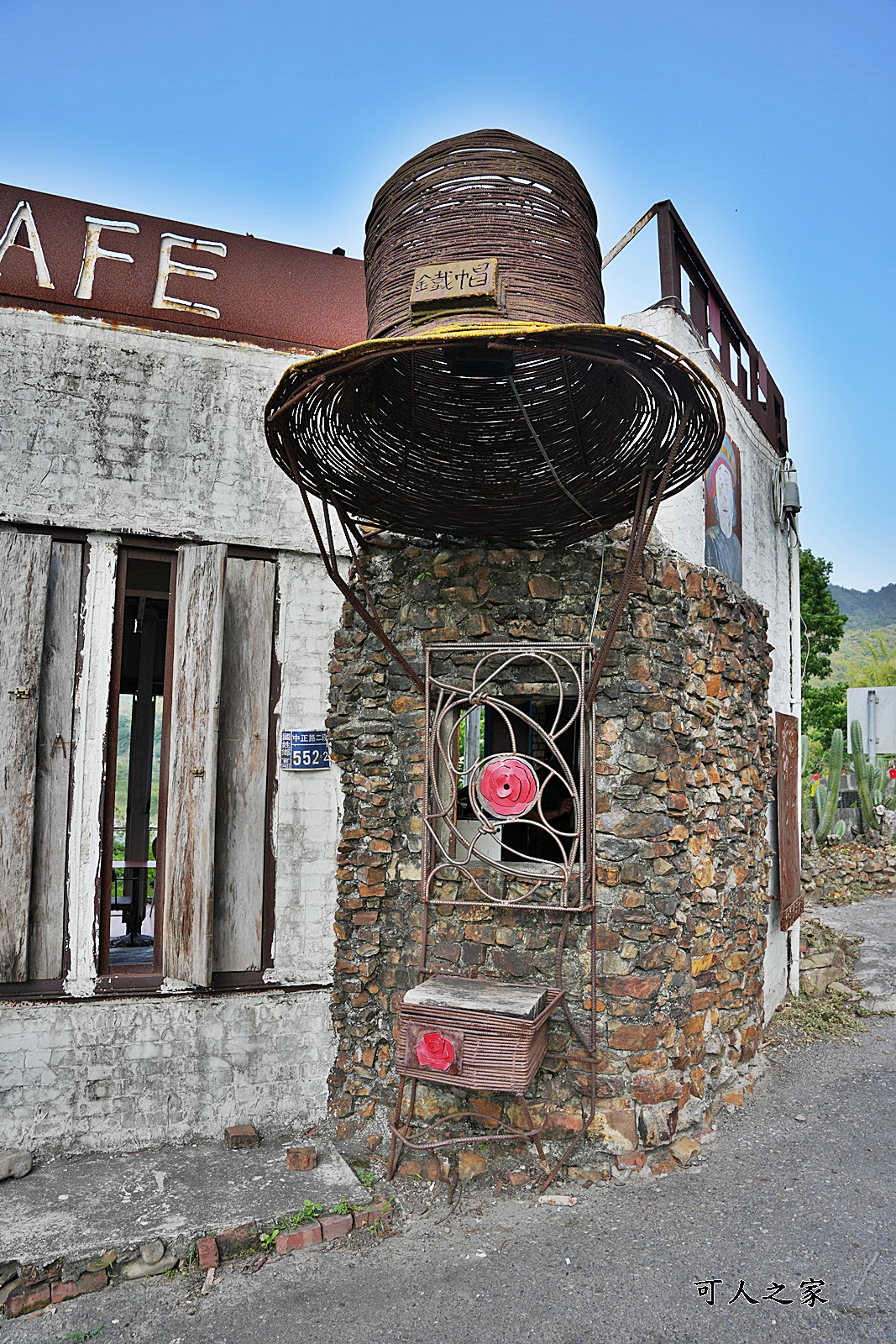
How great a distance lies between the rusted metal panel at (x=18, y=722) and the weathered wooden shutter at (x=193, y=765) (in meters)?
0.76

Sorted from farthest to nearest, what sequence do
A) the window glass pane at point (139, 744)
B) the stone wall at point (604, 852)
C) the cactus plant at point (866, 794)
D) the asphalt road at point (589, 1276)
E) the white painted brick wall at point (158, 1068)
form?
the cactus plant at point (866, 794)
the window glass pane at point (139, 744)
the white painted brick wall at point (158, 1068)
the stone wall at point (604, 852)
the asphalt road at point (589, 1276)

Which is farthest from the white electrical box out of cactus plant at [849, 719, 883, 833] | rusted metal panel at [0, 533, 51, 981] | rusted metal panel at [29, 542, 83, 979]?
rusted metal panel at [0, 533, 51, 981]

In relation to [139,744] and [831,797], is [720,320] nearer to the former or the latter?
[139,744]

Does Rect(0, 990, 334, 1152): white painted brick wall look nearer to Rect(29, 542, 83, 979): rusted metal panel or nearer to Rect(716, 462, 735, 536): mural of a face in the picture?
Rect(29, 542, 83, 979): rusted metal panel

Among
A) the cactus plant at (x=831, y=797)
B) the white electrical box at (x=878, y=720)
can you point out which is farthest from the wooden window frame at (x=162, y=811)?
the white electrical box at (x=878, y=720)

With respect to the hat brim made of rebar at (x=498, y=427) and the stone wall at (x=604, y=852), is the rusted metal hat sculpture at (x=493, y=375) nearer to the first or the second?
the hat brim made of rebar at (x=498, y=427)

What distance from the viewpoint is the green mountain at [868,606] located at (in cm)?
9512

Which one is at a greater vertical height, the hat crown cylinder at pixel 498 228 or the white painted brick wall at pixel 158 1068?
the hat crown cylinder at pixel 498 228

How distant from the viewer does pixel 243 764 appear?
18.0ft

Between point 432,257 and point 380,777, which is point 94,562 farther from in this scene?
point 432,257

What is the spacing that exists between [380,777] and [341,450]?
1.91 meters

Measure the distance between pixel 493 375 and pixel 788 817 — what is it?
4.80m

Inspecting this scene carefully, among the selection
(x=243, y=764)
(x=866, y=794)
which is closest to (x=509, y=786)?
(x=243, y=764)

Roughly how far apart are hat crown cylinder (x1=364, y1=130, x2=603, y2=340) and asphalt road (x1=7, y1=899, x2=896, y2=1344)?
4117mm
